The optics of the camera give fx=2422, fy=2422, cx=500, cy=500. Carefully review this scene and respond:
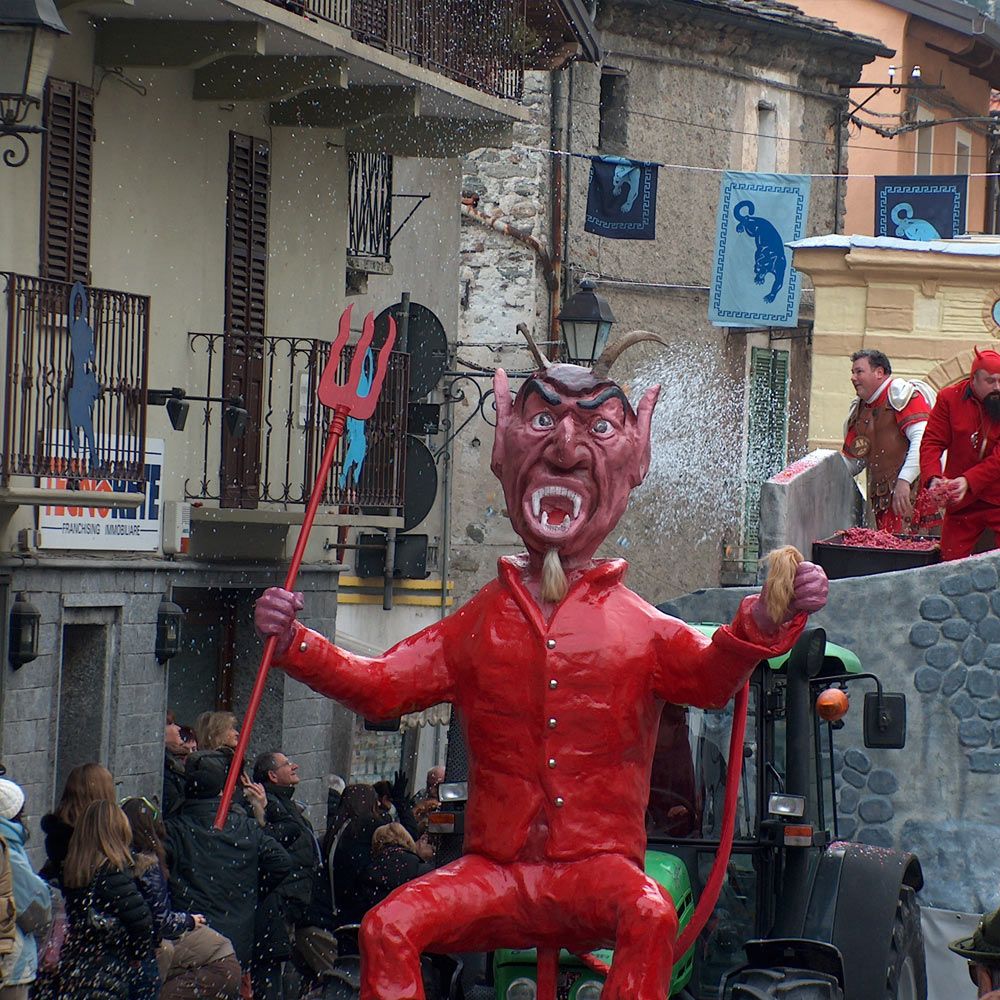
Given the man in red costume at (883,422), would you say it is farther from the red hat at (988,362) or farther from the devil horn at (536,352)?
the devil horn at (536,352)

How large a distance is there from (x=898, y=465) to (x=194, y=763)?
7448 millimetres

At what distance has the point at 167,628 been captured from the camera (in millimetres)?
15586

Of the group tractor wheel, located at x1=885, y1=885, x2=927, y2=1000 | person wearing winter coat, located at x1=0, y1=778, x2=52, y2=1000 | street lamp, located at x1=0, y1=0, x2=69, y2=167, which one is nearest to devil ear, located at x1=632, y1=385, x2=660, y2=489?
tractor wheel, located at x1=885, y1=885, x2=927, y2=1000

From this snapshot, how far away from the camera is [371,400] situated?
809 cm

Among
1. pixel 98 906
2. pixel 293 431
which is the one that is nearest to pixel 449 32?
pixel 293 431

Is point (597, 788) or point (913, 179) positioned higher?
point (913, 179)

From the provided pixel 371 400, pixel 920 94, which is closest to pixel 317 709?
pixel 371 400

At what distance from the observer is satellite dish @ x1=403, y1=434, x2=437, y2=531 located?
68.7 feet

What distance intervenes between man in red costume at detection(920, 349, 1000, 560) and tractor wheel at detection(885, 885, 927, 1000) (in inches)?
192

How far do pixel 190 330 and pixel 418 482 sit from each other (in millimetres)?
5016

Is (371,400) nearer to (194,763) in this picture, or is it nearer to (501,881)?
(501,881)

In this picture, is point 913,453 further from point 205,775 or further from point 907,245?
point 205,775

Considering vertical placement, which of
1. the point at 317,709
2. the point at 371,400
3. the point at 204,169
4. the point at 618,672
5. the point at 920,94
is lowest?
the point at 317,709

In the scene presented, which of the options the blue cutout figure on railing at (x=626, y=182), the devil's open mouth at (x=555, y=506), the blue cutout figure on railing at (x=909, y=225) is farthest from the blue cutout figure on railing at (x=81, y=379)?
the blue cutout figure on railing at (x=909, y=225)
